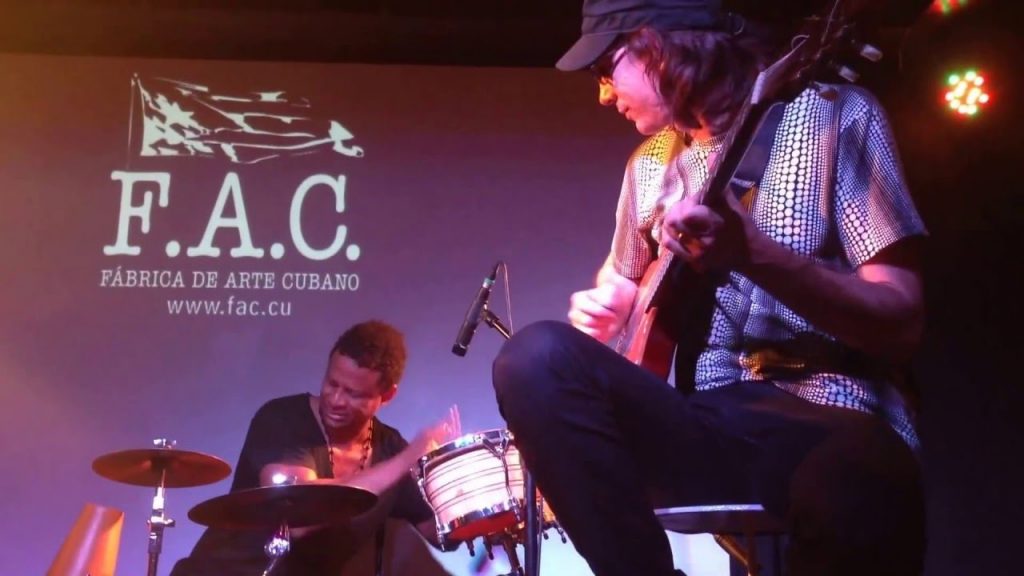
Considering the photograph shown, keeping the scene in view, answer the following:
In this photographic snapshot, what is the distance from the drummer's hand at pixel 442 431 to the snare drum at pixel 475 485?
2.31 feet

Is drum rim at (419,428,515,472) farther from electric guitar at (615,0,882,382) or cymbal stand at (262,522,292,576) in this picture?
electric guitar at (615,0,882,382)

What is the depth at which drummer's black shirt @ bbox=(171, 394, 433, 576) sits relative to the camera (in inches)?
167

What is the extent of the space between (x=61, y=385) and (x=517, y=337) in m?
3.50

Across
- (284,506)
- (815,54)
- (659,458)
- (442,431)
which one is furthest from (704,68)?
(442,431)

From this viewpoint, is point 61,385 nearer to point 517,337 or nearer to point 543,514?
point 543,514

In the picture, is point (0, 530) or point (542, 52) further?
point (542, 52)

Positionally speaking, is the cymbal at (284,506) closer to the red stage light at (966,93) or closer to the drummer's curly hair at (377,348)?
the drummer's curly hair at (377,348)

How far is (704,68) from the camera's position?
216 cm

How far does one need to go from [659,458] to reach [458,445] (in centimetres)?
196

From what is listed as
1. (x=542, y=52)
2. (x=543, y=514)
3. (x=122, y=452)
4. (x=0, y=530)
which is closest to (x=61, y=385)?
(x=0, y=530)

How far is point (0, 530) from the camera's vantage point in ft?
14.2

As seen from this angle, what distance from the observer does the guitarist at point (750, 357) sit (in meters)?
1.60

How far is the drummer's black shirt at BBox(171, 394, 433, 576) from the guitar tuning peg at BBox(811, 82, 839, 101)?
111 inches

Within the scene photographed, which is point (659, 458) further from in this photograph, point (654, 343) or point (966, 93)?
point (966, 93)
